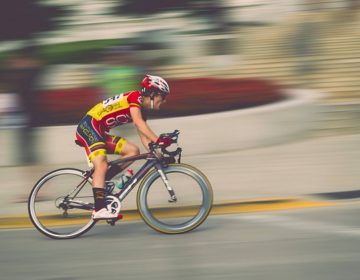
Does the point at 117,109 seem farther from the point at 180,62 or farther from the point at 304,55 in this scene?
the point at 304,55

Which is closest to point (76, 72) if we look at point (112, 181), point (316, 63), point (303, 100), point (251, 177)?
point (316, 63)

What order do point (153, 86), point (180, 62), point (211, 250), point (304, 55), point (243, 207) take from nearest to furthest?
point (211, 250)
point (153, 86)
point (243, 207)
point (304, 55)
point (180, 62)

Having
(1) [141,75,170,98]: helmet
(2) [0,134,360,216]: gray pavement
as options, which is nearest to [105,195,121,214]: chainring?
(1) [141,75,170,98]: helmet

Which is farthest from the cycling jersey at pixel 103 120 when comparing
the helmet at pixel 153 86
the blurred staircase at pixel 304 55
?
the blurred staircase at pixel 304 55

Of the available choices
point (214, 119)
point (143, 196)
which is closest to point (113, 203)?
point (143, 196)

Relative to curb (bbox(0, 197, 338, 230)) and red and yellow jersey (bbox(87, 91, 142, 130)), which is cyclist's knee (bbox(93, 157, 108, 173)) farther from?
curb (bbox(0, 197, 338, 230))

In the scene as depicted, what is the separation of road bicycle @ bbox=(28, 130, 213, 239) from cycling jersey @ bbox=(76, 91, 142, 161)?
22cm

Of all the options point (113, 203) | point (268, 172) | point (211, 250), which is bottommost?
point (211, 250)

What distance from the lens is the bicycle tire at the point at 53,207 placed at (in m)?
7.68

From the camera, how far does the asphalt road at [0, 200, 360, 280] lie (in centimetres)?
631

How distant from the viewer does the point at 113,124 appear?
7.57 m

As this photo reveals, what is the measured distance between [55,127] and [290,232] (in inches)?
201

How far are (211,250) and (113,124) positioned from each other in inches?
57.3

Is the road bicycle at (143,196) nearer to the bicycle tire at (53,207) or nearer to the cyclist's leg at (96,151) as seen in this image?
the bicycle tire at (53,207)
